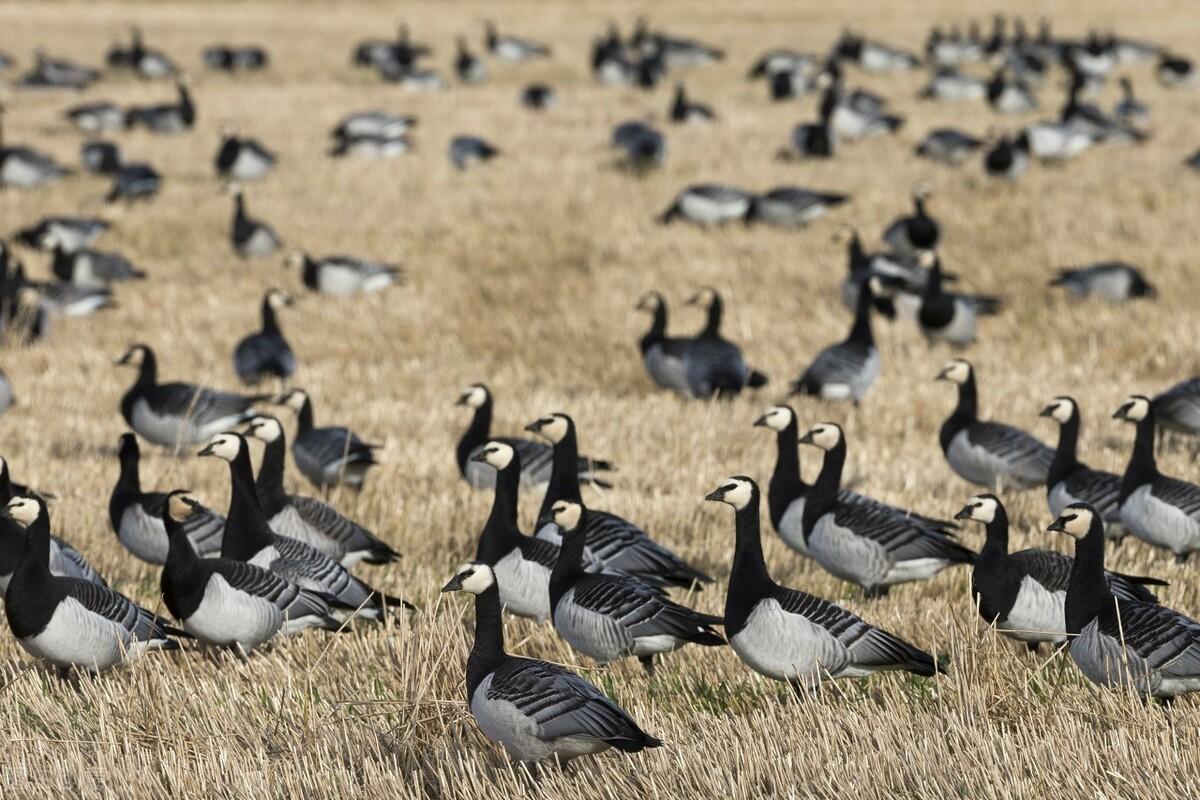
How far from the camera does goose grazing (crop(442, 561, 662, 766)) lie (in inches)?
211

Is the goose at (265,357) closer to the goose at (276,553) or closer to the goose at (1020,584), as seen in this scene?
the goose at (276,553)

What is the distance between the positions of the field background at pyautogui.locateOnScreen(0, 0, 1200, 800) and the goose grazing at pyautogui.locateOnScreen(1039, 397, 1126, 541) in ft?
1.07

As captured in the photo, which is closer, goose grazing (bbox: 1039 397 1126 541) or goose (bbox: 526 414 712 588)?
goose (bbox: 526 414 712 588)

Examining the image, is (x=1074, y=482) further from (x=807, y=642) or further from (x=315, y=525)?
(x=315, y=525)

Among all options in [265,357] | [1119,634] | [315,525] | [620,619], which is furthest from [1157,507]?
[265,357]

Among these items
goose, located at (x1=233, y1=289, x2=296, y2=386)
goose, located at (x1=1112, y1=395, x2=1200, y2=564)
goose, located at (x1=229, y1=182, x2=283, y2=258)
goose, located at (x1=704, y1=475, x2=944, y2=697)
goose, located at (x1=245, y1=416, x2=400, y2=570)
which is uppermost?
goose, located at (x1=704, y1=475, x2=944, y2=697)

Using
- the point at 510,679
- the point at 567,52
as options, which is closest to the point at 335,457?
the point at 510,679

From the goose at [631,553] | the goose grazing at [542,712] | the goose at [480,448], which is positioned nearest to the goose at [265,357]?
the goose at [480,448]

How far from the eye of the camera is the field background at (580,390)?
545 cm

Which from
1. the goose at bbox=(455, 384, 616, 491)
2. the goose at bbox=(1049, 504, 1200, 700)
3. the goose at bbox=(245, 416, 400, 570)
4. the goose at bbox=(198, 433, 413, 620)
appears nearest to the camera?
the goose at bbox=(1049, 504, 1200, 700)

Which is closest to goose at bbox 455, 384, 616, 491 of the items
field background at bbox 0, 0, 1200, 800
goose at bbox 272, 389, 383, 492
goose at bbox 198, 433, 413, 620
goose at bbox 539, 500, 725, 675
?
field background at bbox 0, 0, 1200, 800

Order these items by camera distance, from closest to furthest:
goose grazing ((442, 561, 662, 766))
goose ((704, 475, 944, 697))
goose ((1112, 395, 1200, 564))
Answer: goose grazing ((442, 561, 662, 766)), goose ((704, 475, 944, 697)), goose ((1112, 395, 1200, 564))

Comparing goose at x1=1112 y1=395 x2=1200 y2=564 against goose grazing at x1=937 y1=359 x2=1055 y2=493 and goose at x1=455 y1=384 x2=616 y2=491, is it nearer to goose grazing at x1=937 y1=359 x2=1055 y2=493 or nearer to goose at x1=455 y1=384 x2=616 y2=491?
goose grazing at x1=937 y1=359 x2=1055 y2=493

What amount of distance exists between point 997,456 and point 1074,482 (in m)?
0.93
